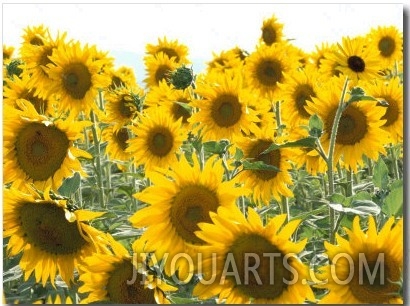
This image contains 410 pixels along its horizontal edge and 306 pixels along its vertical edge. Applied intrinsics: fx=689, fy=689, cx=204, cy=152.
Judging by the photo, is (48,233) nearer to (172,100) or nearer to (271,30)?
(172,100)

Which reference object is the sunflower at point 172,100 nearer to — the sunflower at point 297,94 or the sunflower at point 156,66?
the sunflower at point 297,94

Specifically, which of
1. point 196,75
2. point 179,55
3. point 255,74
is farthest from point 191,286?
point 179,55

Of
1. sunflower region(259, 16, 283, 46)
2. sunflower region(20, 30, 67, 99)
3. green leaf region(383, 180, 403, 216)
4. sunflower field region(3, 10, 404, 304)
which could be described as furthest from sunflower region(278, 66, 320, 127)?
sunflower region(259, 16, 283, 46)

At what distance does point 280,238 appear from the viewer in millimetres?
1444

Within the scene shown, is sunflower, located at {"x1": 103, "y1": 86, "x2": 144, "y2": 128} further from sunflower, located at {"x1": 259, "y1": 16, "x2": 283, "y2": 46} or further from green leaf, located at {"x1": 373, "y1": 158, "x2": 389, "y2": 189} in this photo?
sunflower, located at {"x1": 259, "y1": 16, "x2": 283, "y2": 46}

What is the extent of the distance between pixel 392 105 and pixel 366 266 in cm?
159

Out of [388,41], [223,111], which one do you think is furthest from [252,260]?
[388,41]

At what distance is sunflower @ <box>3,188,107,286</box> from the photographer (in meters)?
1.69

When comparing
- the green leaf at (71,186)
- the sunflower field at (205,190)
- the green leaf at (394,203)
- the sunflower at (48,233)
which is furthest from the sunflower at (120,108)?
the green leaf at (394,203)

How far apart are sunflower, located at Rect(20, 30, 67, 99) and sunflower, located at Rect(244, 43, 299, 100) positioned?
1.06 meters

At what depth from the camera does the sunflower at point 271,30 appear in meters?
5.14

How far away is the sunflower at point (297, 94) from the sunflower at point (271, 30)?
1.90 m

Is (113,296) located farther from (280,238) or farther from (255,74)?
(255,74)

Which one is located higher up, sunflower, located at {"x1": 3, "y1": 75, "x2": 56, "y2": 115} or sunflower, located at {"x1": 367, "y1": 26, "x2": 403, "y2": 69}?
sunflower, located at {"x1": 367, "y1": 26, "x2": 403, "y2": 69}
